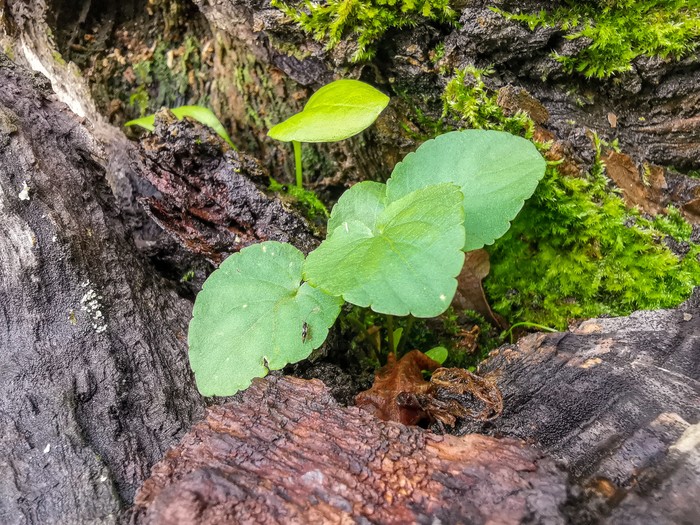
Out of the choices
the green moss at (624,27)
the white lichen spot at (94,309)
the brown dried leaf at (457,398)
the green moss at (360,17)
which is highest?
the green moss at (360,17)

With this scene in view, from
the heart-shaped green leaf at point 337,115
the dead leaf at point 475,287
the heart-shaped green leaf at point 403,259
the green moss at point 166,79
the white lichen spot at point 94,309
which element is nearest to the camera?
the heart-shaped green leaf at point 403,259

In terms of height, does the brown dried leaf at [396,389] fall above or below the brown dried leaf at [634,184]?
below

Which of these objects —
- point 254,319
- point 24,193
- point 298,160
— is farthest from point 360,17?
point 24,193

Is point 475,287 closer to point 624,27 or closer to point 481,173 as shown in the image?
point 481,173

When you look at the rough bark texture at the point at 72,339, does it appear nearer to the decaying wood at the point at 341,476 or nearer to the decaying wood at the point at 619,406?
the decaying wood at the point at 341,476

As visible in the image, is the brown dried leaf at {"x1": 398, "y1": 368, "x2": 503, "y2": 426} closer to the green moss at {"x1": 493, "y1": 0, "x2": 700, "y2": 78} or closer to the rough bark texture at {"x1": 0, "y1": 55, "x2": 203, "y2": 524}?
the rough bark texture at {"x1": 0, "y1": 55, "x2": 203, "y2": 524}

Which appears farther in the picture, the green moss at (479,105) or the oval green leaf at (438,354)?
the oval green leaf at (438,354)

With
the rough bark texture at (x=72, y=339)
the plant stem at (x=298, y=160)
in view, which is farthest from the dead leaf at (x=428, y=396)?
the plant stem at (x=298, y=160)
